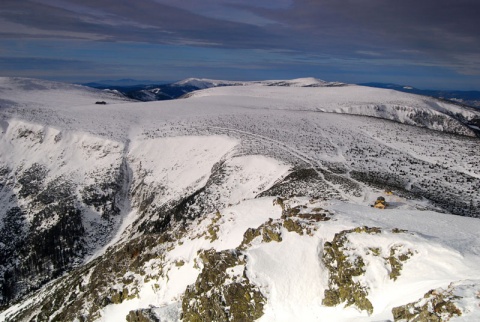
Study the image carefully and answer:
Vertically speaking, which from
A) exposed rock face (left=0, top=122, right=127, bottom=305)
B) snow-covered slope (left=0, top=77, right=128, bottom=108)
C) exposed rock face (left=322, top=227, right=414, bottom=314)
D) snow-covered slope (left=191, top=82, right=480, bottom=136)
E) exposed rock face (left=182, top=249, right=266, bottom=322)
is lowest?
exposed rock face (left=0, top=122, right=127, bottom=305)

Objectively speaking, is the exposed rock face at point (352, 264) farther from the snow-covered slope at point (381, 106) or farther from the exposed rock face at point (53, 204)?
the snow-covered slope at point (381, 106)

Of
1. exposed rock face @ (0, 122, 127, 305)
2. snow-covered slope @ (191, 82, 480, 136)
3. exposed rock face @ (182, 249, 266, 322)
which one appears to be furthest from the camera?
snow-covered slope @ (191, 82, 480, 136)

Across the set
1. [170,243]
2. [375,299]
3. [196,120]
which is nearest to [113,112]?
[196,120]

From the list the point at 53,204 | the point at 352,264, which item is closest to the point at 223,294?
the point at 352,264

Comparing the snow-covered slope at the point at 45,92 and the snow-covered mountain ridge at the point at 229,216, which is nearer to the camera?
the snow-covered mountain ridge at the point at 229,216

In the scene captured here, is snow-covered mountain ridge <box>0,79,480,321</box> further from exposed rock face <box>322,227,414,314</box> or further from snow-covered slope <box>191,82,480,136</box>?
snow-covered slope <box>191,82,480,136</box>

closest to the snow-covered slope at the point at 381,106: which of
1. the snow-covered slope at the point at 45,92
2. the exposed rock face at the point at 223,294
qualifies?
the snow-covered slope at the point at 45,92

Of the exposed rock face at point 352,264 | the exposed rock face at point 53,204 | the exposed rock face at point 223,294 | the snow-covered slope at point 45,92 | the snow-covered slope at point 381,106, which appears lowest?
the exposed rock face at point 53,204

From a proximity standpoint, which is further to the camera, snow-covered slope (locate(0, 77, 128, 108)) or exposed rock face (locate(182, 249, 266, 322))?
snow-covered slope (locate(0, 77, 128, 108))

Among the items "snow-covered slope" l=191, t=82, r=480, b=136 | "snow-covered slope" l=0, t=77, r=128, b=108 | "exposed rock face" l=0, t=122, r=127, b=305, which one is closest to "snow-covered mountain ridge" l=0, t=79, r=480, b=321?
"exposed rock face" l=0, t=122, r=127, b=305
